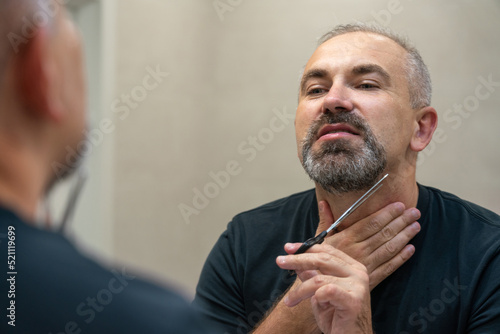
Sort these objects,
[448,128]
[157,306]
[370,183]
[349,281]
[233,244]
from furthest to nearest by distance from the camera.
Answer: [448,128] → [233,244] → [370,183] → [349,281] → [157,306]

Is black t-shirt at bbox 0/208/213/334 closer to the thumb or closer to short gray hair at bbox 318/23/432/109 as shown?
the thumb

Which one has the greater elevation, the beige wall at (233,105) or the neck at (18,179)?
the neck at (18,179)

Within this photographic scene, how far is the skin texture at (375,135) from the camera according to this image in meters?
0.95

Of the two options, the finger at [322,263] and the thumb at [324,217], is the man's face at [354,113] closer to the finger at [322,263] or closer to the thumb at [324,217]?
the thumb at [324,217]

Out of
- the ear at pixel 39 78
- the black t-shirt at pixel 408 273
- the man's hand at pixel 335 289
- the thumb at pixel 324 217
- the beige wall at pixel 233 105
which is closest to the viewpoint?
the ear at pixel 39 78

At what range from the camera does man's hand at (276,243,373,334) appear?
781 millimetres

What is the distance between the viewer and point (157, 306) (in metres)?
0.23

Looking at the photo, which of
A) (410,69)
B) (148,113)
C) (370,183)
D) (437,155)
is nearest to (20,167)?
(370,183)

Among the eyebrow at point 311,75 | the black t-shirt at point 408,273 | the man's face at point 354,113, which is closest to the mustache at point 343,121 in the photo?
the man's face at point 354,113

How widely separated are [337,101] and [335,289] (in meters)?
0.40

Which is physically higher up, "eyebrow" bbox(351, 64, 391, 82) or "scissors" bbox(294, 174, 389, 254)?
"eyebrow" bbox(351, 64, 391, 82)

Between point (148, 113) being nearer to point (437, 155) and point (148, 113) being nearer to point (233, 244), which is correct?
point (233, 244)

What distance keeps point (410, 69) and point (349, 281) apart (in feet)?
1.71

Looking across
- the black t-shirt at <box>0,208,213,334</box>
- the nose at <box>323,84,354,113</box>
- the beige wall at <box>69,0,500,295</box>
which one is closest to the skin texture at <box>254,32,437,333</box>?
the nose at <box>323,84,354,113</box>
